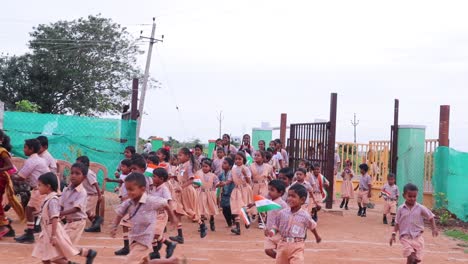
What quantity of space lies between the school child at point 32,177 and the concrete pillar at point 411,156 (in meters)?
9.05

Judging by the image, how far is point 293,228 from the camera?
6.45 meters

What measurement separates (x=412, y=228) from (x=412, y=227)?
0.01 m

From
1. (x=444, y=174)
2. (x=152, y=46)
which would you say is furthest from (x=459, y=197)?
(x=152, y=46)

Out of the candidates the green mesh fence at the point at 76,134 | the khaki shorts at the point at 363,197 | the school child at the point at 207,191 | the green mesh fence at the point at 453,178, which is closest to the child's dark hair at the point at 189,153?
the school child at the point at 207,191

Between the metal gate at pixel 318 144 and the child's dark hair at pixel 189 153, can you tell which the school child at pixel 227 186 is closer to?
the child's dark hair at pixel 189 153

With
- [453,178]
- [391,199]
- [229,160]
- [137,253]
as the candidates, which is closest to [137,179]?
[137,253]

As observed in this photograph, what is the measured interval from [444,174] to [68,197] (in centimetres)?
979

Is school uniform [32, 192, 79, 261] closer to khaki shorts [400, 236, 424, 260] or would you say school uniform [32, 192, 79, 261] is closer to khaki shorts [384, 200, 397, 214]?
khaki shorts [400, 236, 424, 260]

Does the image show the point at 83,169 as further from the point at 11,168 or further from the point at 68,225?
the point at 11,168

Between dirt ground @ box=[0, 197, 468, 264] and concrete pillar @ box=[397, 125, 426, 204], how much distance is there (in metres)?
2.36

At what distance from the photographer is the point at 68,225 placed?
7055mm

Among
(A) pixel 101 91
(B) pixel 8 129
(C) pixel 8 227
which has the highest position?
(A) pixel 101 91

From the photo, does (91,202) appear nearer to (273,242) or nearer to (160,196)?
(160,196)

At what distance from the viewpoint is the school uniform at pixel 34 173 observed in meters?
8.82
